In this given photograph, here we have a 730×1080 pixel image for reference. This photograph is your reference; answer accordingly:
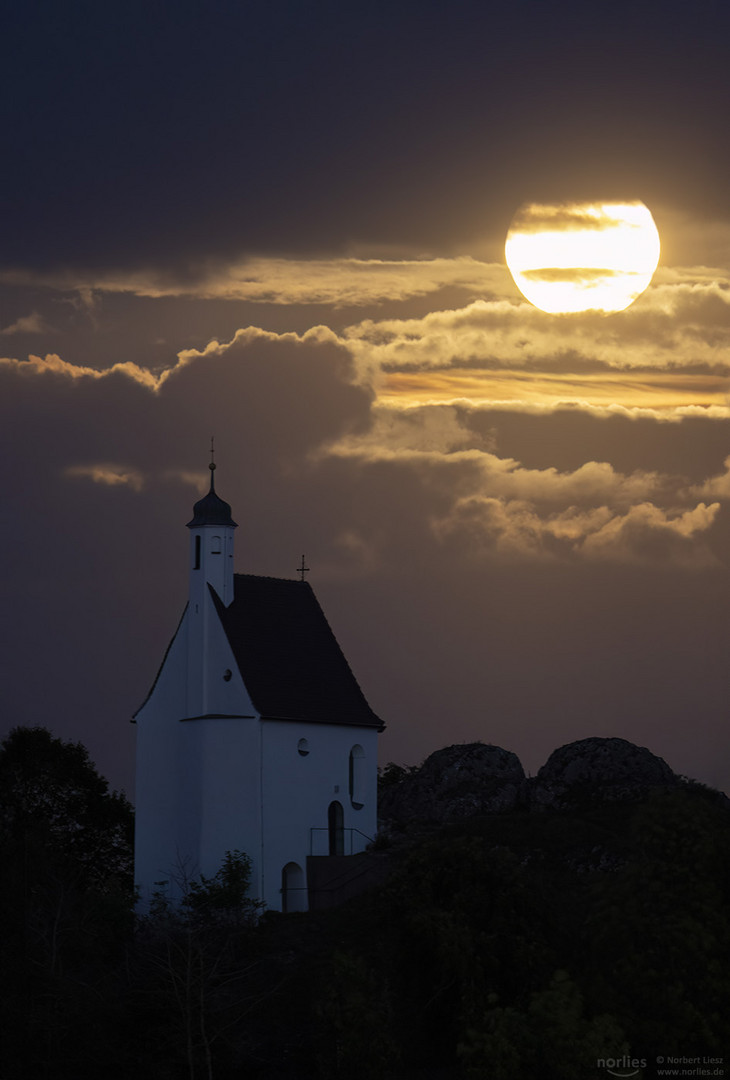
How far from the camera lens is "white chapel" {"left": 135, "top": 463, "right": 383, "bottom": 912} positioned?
213 ft

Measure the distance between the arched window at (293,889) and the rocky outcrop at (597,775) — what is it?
12.9 meters

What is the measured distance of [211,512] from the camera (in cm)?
6862

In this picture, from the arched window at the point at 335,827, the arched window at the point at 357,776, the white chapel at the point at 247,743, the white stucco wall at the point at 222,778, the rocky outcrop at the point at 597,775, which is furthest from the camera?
the rocky outcrop at the point at 597,775

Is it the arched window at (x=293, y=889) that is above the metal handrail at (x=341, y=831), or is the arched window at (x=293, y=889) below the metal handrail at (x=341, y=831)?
below

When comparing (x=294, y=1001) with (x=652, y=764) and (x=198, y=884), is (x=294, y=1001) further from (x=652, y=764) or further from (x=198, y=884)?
(x=652, y=764)

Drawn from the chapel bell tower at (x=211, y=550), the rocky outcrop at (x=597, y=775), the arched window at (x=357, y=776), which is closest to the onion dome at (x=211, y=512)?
the chapel bell tower at (x=211, y=550)

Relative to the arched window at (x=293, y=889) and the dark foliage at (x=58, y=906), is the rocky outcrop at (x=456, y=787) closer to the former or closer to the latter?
the arched window at (x=293, y=889)

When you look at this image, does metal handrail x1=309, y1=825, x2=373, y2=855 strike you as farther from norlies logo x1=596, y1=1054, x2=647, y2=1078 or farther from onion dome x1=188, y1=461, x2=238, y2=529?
norlies logo x1=596, y1=1054, x2=647, y2=1078

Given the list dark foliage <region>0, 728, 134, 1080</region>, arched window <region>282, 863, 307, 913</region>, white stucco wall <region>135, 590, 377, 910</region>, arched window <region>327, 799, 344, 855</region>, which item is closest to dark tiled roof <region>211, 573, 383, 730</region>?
white stucco wall <region>135, 590, 377, 910</region>

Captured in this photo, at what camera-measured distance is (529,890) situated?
47.4 meters

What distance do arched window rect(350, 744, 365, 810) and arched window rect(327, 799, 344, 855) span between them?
1.20 meters

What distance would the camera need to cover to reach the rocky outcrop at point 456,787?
74.9 m

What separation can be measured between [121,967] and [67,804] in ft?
101

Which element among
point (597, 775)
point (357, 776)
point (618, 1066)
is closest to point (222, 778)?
point (357, 776)
